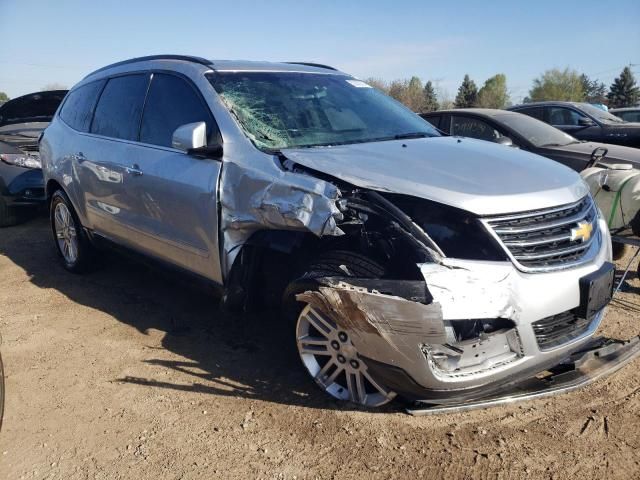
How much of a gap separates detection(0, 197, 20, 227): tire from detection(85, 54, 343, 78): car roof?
392cm

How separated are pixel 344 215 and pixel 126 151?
7.11ft

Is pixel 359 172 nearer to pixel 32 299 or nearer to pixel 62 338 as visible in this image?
pixel 62 338

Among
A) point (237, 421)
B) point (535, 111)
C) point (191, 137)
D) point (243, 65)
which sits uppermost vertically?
point (243, 65)

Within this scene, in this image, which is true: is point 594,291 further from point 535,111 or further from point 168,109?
point 535,111

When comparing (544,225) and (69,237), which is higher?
(544,225)

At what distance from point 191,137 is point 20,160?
5.26 m

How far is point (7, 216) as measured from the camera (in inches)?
301

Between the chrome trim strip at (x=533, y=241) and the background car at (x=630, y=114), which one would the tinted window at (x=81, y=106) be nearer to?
the chrome trim strip at (x=533, y=241)

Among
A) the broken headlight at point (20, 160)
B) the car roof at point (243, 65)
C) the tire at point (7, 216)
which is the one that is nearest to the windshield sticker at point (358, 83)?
the car roof at point (243, 65)

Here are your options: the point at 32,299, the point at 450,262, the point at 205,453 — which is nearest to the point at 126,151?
the point at 32,299

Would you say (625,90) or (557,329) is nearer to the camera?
(557,329)

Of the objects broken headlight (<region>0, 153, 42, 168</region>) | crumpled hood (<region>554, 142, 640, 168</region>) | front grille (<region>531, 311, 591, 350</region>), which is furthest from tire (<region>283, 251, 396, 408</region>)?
broken headlight (<region>0, 153, 42, 168</region>)

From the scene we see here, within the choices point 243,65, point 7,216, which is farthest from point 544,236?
point 7,216

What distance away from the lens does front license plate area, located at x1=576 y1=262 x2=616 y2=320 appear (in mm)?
2731
